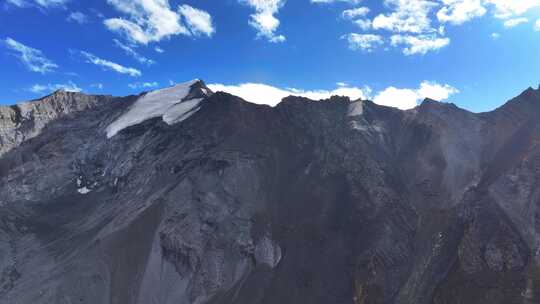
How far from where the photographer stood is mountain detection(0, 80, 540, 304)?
2778 cm

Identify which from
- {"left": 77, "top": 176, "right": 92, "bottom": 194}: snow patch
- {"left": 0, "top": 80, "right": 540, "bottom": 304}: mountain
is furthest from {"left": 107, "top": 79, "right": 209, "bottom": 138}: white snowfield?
{"left": 77, "top": 176, "right": 92, "bottom": 194}: snow patch

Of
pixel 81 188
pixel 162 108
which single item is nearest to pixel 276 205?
pixel 81 188

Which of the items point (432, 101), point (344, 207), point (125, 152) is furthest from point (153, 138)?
point (432, 101)

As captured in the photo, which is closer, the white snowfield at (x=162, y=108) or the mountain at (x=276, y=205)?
the mountain at (x=276, y=205)

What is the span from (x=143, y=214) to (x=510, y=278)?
25.2 metres

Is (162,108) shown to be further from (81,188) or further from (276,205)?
(276,205)

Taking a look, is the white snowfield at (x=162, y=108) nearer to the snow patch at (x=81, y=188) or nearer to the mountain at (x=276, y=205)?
the mountain at (x=276, y=205)

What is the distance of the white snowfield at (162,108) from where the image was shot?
52.0 meters

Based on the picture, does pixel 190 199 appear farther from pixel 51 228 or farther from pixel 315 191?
pixel 51 228

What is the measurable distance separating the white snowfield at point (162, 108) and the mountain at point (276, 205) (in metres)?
0.47

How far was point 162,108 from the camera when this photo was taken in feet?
184

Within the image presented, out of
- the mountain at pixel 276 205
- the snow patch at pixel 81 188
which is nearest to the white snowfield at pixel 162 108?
the mountain at pixel 276 205

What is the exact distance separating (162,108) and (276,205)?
84.2ft

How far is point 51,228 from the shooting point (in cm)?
3891
